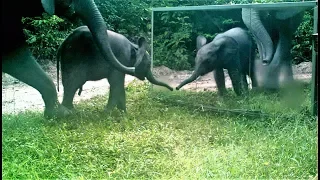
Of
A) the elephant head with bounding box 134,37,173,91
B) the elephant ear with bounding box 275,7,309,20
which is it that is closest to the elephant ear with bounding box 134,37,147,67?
the elephant head with bounding box 134,37,173,91

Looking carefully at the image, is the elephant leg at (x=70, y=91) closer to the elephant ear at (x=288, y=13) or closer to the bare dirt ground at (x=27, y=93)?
the bare dirt ground at (x=27, y=93)

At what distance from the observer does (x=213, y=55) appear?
3219 mm

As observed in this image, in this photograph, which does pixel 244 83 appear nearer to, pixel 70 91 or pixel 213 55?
pixel 213 55

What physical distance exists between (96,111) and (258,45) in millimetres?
1254

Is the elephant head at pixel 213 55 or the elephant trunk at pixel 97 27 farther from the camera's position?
the elephant head at pixel 213 55

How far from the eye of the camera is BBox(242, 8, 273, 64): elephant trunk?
315cm

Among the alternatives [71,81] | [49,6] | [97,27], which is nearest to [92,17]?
[97,27]

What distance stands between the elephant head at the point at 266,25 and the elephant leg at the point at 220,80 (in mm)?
314

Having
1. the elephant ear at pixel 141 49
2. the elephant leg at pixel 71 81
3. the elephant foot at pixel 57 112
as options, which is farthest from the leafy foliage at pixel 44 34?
the elephant ear at pixel 141 49

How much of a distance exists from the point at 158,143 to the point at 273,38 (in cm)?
117

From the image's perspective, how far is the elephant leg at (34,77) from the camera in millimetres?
2818

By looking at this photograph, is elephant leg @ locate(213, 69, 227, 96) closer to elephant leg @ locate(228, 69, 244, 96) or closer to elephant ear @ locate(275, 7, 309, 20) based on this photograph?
elephant leg @ locate(228, 69, 244, 96)

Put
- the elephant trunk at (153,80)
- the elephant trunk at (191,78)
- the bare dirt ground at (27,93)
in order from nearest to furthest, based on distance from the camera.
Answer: the bare dirt ground at (27,93) → the elephant trunk at (153,80) → the elephant trunk at (191,78)

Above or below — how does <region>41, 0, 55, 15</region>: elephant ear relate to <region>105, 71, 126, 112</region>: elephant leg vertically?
above
